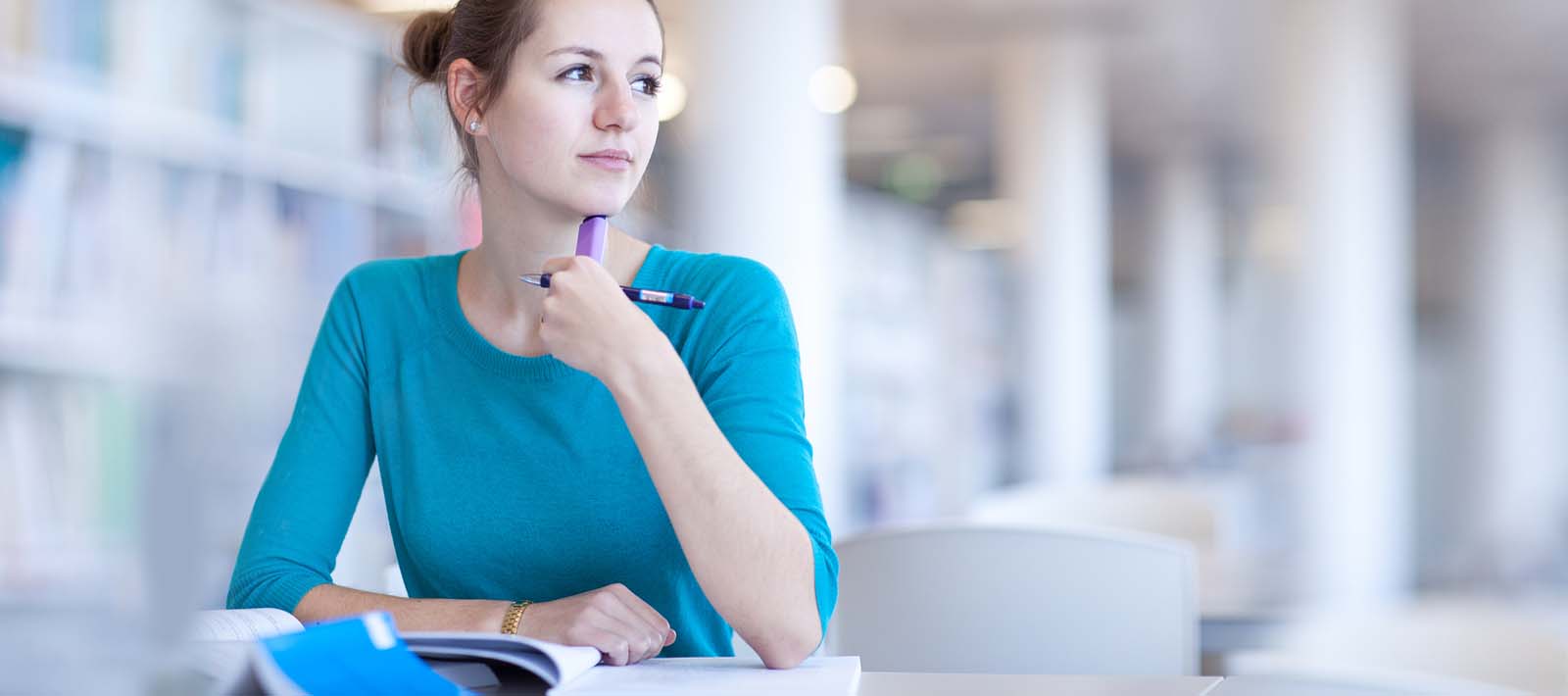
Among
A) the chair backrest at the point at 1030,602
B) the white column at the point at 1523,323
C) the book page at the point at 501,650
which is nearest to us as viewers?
the book page at the point at 501,650

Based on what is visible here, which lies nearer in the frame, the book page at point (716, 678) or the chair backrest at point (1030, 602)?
the book page at point (716, 678)

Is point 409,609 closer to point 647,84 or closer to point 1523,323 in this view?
point 647,84

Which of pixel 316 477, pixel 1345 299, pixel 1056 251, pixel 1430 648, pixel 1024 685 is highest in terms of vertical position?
pixel 1056 251

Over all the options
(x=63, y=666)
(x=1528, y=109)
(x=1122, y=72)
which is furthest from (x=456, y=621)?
(x=1528, y=109)

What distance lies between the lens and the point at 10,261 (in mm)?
2275

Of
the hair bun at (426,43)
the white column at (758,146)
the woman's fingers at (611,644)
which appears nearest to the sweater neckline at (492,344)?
the hair bun at (426,43)

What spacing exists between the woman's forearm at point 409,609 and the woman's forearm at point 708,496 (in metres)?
0.20

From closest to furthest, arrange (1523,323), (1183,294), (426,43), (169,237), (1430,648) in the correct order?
1. (169,237)
2. (426,43)
3. (1430,648)
4. (1523,323)
5. (1183,294)

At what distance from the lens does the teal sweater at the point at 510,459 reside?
52.4 inches

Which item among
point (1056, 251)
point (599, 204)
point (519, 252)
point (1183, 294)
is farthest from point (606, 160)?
point (1183, 294)

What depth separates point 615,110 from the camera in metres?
1.30

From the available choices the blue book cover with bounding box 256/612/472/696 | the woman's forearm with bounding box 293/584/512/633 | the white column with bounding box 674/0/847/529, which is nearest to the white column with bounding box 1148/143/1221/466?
the white column with bounding box 674/0/847/529

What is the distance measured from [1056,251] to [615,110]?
715 centimetres

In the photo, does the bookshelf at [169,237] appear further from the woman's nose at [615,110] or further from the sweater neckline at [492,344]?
the woman's nose at [615,110]
